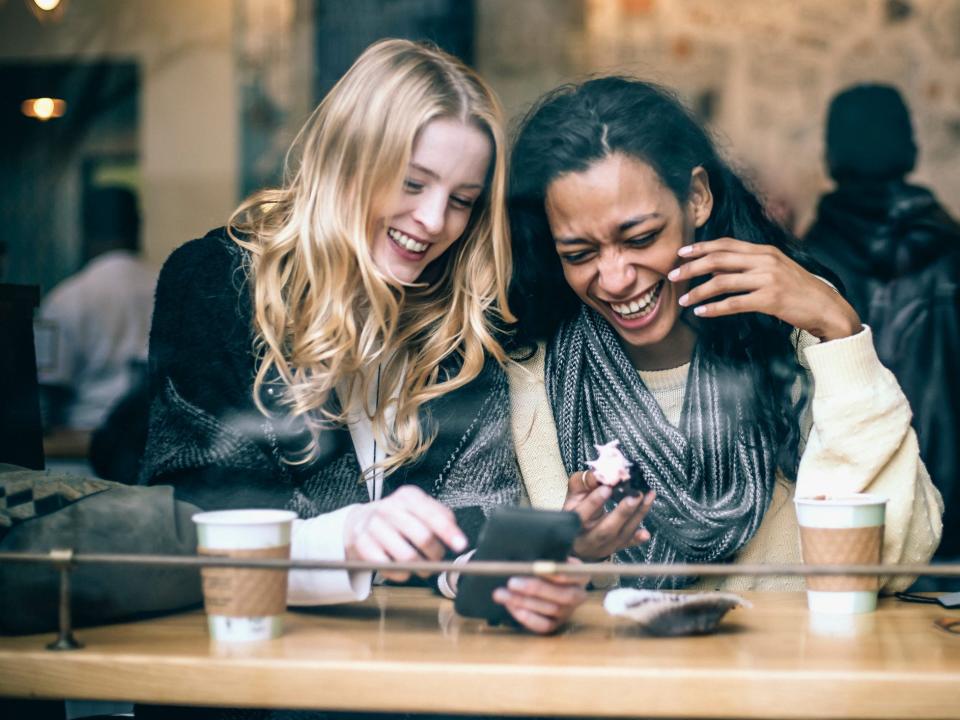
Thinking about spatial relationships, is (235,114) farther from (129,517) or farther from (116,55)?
(129,517)

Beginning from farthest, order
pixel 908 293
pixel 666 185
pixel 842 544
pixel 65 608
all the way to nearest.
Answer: pixel 908 293 → pixel 666 185 → pixel 842 544 → pixel 65 608

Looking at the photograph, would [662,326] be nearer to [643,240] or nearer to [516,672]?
[643,240]

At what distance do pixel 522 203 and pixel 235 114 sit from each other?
2063mm

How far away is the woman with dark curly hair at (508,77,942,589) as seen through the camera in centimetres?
184

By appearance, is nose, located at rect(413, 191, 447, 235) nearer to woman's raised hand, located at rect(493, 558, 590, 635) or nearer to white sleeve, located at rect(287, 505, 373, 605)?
white sleeve, located at rect(287, 505, 373, 605)

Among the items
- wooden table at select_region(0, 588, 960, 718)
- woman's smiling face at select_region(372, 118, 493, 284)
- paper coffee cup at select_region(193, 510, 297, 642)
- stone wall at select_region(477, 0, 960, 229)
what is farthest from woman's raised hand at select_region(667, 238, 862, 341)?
stone wall at select_region(477, 0, 960, 229)

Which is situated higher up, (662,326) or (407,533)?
(662,326)

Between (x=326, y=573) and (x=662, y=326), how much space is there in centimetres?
81

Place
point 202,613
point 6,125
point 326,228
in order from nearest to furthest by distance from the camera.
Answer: point 202,613 → point 326,228 → point 6,125

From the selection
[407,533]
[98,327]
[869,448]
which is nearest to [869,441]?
[869,448]

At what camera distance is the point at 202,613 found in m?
1.41

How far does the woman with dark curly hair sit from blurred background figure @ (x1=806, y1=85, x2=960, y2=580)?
95cm

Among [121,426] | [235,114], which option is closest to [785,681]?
[121,426]

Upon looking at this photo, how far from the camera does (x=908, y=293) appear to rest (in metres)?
2.95
